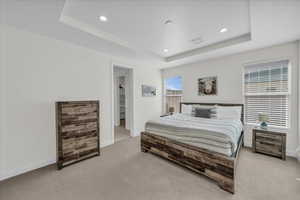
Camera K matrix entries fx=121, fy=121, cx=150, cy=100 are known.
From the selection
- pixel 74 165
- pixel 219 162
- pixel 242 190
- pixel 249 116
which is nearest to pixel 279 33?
pixel 249 116

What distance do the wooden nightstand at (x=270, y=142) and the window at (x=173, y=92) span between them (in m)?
2.58

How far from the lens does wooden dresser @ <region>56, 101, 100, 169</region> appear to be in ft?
7.57

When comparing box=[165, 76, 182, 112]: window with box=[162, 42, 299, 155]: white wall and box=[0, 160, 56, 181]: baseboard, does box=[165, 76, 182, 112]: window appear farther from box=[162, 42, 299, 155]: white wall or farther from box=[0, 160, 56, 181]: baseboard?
box=[0, 160, 56, 181]: baseboard

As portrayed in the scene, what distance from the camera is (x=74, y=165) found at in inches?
95.5

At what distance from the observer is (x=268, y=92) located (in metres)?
3.05

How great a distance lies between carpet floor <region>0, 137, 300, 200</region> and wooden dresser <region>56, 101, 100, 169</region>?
21 cm

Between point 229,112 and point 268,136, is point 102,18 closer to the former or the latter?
point 229,112

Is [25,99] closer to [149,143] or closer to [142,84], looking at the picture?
[149,143]

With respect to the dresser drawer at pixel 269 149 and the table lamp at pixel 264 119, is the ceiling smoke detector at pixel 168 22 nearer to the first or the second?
the table lamp at pixel 264 119

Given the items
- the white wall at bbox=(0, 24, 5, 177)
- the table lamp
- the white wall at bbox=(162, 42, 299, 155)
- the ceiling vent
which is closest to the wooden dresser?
the white wall at bbox=(0, 24, 5, 177)

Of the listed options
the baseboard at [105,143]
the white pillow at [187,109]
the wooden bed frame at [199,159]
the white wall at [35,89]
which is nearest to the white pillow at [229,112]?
the white pillow at [187,109]

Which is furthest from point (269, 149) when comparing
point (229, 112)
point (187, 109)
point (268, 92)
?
point (187, 109)

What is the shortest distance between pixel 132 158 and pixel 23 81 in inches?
99.9

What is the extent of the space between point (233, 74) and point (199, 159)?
2832 millimetres
